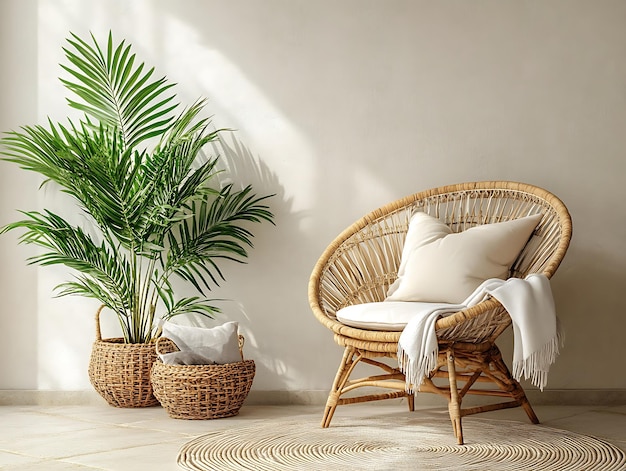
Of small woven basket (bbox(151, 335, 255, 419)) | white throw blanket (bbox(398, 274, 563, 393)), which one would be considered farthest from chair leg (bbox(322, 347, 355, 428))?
small woven basket (bbox(151, 335, 255, 419))

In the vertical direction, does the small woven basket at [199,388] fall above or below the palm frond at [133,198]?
below

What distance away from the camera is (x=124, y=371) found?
307cm

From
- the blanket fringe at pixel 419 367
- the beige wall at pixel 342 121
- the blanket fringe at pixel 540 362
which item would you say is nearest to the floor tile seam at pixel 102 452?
the blanket fringe at pixel 419 367

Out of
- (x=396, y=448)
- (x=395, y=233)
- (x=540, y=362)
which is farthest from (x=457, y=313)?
(x=395, y=233)

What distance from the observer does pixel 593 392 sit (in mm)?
3145

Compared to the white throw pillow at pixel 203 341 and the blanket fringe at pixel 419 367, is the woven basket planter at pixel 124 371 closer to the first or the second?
the white throw pillow at pixel 203 341

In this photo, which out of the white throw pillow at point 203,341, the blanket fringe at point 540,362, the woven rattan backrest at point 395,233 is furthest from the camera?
the white throw pillow at point 203,341

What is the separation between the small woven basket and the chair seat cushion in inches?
21.4

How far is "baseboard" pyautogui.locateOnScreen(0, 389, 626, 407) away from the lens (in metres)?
3.14

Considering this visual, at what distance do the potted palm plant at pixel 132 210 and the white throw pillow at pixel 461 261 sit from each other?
31.5 inches

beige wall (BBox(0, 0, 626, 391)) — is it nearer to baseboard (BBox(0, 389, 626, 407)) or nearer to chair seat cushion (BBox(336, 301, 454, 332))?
baseboard (BBox(0, 389, 626, 407))

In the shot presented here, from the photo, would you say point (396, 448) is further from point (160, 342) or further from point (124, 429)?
point (160, 342)

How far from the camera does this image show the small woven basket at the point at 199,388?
285 cm

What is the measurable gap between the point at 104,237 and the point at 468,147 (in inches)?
63.4
